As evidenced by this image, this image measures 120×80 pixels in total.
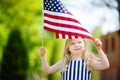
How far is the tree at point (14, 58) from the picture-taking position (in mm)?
40406

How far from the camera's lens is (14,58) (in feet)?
137

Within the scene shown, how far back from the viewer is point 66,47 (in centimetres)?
809

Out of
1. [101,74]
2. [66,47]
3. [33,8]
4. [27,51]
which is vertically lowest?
[101,74]

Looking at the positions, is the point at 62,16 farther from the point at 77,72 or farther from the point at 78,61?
the point at 77,72

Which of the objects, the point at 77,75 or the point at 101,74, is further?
the point at 101,74

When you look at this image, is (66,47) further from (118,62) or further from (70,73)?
(118,62)

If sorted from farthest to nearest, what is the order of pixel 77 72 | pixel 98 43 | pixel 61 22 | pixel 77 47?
pixel 61 22 → pixel 77 47 → pixel 77 72 → pixel 98 43

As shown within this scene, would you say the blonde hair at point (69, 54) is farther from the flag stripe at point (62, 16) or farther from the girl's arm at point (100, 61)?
the flag stripe at point (62, 16)

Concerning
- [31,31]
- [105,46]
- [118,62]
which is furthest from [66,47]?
[105,46]

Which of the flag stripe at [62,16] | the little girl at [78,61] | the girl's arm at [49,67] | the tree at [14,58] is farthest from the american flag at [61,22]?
the tree at [14,58]

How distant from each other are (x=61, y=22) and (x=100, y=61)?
2.23 ft

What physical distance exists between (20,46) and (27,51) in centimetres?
173

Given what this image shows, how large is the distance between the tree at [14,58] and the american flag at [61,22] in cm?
3105

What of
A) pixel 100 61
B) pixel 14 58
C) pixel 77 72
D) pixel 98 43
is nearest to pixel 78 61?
pixel 77 72
